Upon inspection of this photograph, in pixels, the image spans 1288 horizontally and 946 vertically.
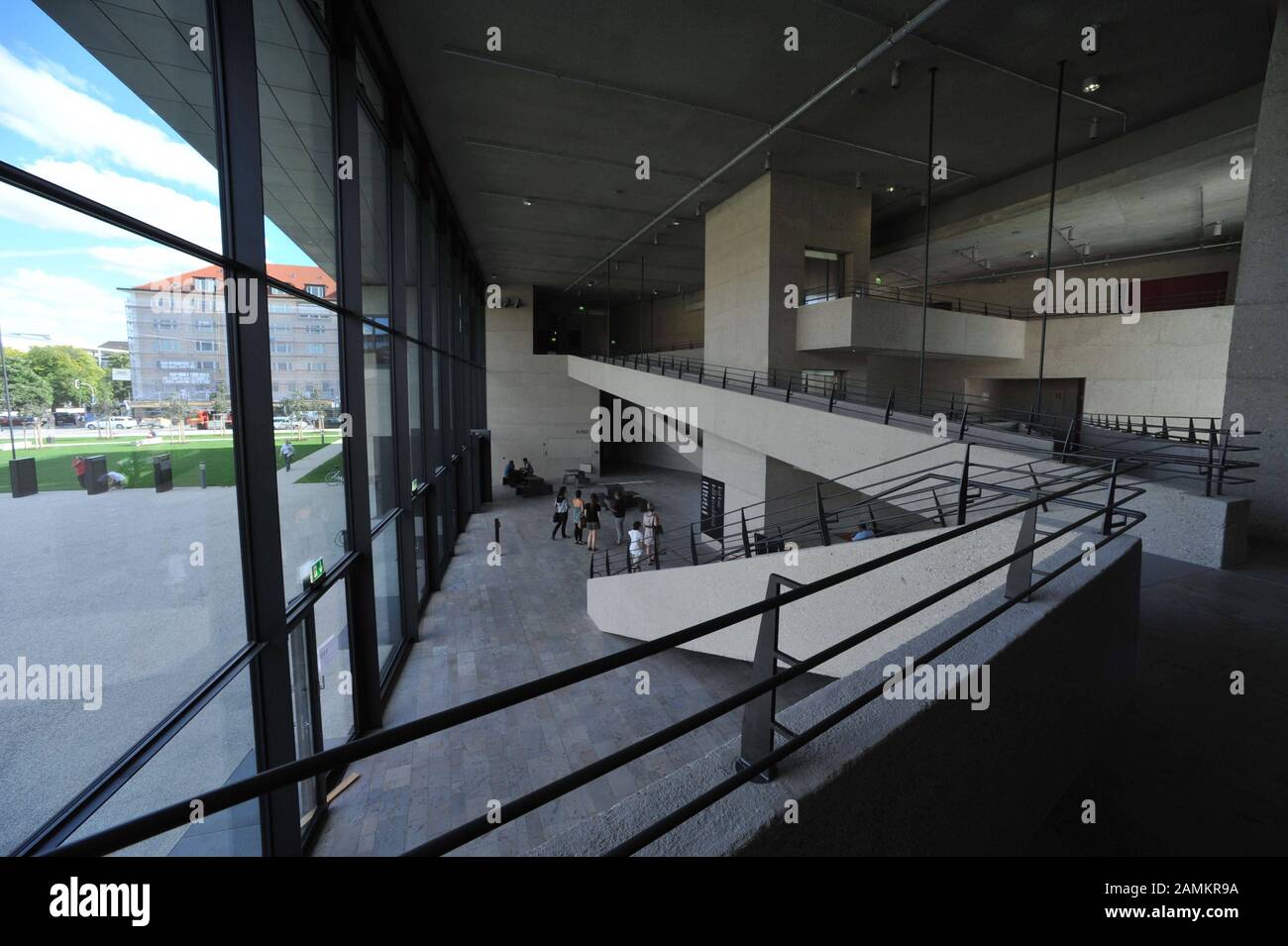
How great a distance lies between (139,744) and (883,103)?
44.3 feet

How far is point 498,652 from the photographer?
32.9 ft

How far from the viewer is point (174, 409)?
4.00 meters

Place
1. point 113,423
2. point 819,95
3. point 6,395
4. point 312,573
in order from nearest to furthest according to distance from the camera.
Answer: point 6,395 → point 113,423 → point 312,573 → point 819,95

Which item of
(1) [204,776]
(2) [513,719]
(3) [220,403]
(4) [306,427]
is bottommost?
(2) [513,719]

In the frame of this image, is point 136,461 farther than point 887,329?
No

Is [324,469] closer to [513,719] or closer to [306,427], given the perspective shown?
[306,427]

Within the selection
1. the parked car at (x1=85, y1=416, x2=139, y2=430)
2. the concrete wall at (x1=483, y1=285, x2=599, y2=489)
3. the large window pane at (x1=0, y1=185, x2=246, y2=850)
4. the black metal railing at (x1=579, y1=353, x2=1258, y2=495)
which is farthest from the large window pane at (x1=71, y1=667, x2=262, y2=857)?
the concrete wall at (x1=483, y1=285, x2=599, y2=489)

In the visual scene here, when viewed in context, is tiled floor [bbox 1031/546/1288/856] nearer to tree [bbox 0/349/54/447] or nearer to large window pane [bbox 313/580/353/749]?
tree [bbox 0/349/54/447]

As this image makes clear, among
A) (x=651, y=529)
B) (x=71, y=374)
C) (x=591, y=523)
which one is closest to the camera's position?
(x=71, y=374)

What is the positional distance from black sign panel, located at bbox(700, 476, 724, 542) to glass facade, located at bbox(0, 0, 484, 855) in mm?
11405

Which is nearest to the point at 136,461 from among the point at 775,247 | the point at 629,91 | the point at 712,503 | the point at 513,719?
the point at 513,719

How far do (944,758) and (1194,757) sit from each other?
171 centimetres
